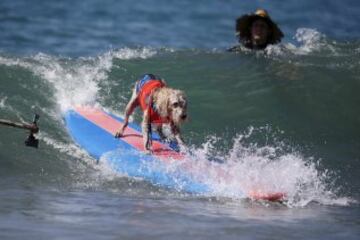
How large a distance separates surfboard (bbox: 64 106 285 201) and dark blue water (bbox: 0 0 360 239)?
0.14m

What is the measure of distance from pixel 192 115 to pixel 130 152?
2712 mm

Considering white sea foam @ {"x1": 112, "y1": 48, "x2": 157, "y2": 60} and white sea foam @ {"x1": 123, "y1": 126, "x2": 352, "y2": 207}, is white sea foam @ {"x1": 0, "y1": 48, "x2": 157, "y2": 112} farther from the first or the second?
white sea foam @ {"x1": 123, "y1": 126, "x2": 352, "y2": 207}

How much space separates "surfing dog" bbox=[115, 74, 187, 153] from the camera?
8.04 meters

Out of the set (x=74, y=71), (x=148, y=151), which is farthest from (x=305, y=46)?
(x=148, y=151)

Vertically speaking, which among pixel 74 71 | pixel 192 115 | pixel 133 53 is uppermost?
pixel 133 53

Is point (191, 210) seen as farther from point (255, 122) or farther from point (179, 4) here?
point (179, 4)

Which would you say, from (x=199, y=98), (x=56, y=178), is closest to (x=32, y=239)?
(x=56, y=178)

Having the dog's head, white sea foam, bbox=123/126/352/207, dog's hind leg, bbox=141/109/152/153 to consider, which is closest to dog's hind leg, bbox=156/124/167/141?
dog's hind leg, bbox=141/109/152/153

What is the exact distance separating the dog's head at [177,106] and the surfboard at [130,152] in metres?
0.53

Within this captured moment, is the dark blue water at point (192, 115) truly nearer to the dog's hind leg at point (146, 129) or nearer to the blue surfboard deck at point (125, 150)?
the blue surfboard deck at point (125, 150)

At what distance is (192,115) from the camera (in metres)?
11.4

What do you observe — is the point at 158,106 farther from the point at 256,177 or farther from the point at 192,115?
the point at 192,115

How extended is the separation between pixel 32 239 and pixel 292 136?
5943mm

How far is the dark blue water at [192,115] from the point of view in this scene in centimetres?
619
